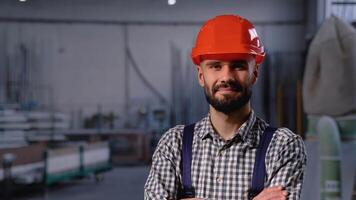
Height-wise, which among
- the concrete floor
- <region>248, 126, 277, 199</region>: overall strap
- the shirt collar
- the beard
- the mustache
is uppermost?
the mustache

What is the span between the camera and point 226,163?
3.20ft

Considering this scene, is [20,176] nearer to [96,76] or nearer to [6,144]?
[6,144]

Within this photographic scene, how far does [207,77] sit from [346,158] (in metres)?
1.99

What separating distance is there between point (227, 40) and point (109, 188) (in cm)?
177

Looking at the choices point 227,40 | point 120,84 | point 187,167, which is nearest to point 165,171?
point 187,167

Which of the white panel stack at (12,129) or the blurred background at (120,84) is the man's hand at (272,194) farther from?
the white panel stack at (12,129)

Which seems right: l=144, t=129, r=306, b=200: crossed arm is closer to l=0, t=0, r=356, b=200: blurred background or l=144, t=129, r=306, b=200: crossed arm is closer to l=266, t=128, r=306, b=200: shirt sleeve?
l=266, t=128, r=306, b=200: shirt sleeve

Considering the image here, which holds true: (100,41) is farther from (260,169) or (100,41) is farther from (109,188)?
(260,169)

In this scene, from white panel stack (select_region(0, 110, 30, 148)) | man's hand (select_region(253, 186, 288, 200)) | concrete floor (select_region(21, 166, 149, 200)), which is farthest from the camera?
concrete floor (select_region(21, 166, 149, 200))

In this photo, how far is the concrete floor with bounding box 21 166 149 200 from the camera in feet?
8.33

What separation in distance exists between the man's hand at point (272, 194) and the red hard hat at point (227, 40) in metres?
0.25

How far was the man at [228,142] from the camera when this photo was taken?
0.95 metres

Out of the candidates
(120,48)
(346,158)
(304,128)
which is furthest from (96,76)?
(346,158)

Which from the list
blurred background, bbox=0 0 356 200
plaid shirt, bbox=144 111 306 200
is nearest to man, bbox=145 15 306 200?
plaid shirt, bbox=144 111 306 200
